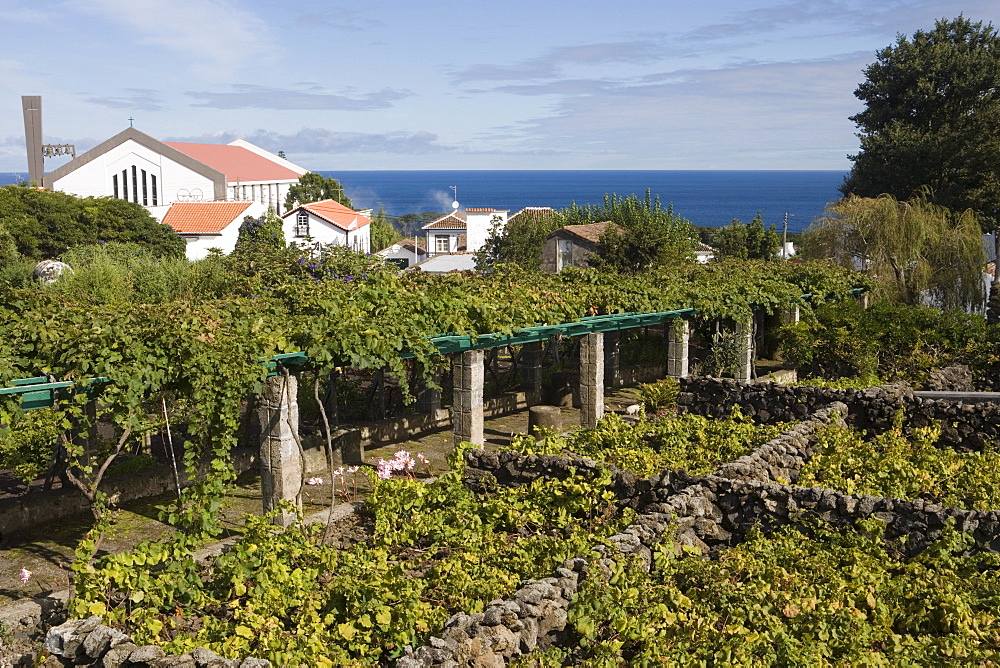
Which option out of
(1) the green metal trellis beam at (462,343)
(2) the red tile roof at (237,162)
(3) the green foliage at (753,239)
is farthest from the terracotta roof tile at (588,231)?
A: (1) the green metal trellis beam at (462,343)

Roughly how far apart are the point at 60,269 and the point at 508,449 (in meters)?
24.7

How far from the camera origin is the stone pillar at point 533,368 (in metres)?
21.5

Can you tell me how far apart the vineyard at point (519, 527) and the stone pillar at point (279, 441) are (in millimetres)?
559

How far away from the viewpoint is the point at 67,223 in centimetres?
4684

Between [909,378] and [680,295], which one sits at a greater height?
[680,295]

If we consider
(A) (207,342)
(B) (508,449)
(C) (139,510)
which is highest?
(A) (207,342)

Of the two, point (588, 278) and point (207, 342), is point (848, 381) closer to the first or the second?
point (588, 278)

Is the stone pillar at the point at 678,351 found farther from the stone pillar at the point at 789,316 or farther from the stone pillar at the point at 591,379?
the stone pillar at the point at 789,316

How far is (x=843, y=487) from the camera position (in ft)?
37.7

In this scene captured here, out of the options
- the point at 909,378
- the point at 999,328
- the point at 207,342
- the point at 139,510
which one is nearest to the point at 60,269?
the point at 139,510

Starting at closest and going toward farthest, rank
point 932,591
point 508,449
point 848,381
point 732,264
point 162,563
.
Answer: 1. point 932,591
2. point 162,563
3. point 508,449
4. point 848,381
5. point 732,264

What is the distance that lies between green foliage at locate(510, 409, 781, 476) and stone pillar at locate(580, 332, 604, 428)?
3142mm

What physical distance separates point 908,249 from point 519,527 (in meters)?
25.4

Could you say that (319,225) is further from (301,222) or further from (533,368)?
(533,368)
